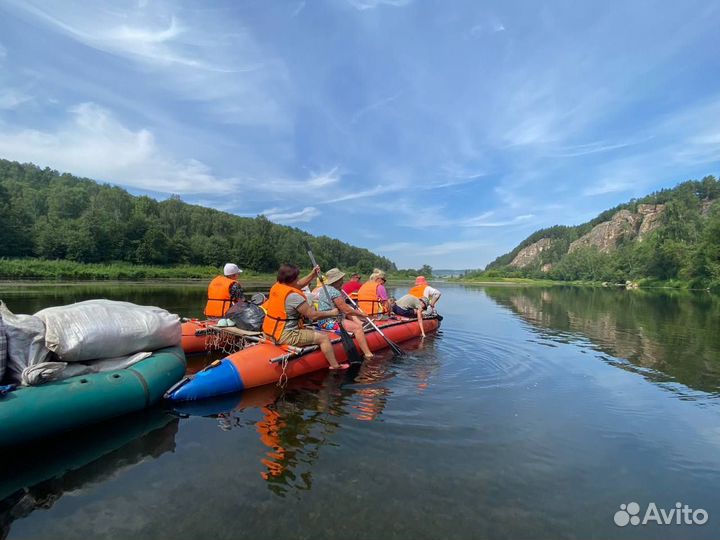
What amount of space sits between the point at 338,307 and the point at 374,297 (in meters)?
3.19

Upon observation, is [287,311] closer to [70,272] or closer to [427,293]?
[427,293]

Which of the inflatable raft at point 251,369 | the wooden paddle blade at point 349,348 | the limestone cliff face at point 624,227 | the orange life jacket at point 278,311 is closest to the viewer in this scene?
the inflatable raft at point 251,369

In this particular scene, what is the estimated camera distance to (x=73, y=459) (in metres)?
4.41

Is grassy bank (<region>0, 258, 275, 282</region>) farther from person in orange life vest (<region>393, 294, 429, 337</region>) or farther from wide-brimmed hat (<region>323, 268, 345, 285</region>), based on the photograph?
wide-brimmed hat (<region>323, 268, 345, 285</region>)

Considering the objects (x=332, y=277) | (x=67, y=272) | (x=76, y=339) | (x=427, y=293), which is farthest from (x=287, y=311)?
(x=67, y=272)

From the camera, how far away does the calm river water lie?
3.51 meters

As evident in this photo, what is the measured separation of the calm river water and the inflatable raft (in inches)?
A: 8.3

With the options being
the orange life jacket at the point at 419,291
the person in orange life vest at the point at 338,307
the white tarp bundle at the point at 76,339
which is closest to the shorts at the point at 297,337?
the person in orange life vest at the point at 338,307

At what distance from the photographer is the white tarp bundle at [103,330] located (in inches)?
192

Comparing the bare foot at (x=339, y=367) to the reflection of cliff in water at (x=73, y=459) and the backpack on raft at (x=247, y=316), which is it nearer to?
the backpack on raft at (x=247, y=316)

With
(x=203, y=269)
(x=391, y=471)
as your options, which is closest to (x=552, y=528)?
(x=391, y=471)

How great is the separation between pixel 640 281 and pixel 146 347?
86.5 meters

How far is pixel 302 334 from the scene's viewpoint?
7582 millimetres

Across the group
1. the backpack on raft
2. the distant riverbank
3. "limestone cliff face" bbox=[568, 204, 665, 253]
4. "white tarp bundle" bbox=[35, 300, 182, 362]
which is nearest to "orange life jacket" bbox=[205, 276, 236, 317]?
the backpack on raft
